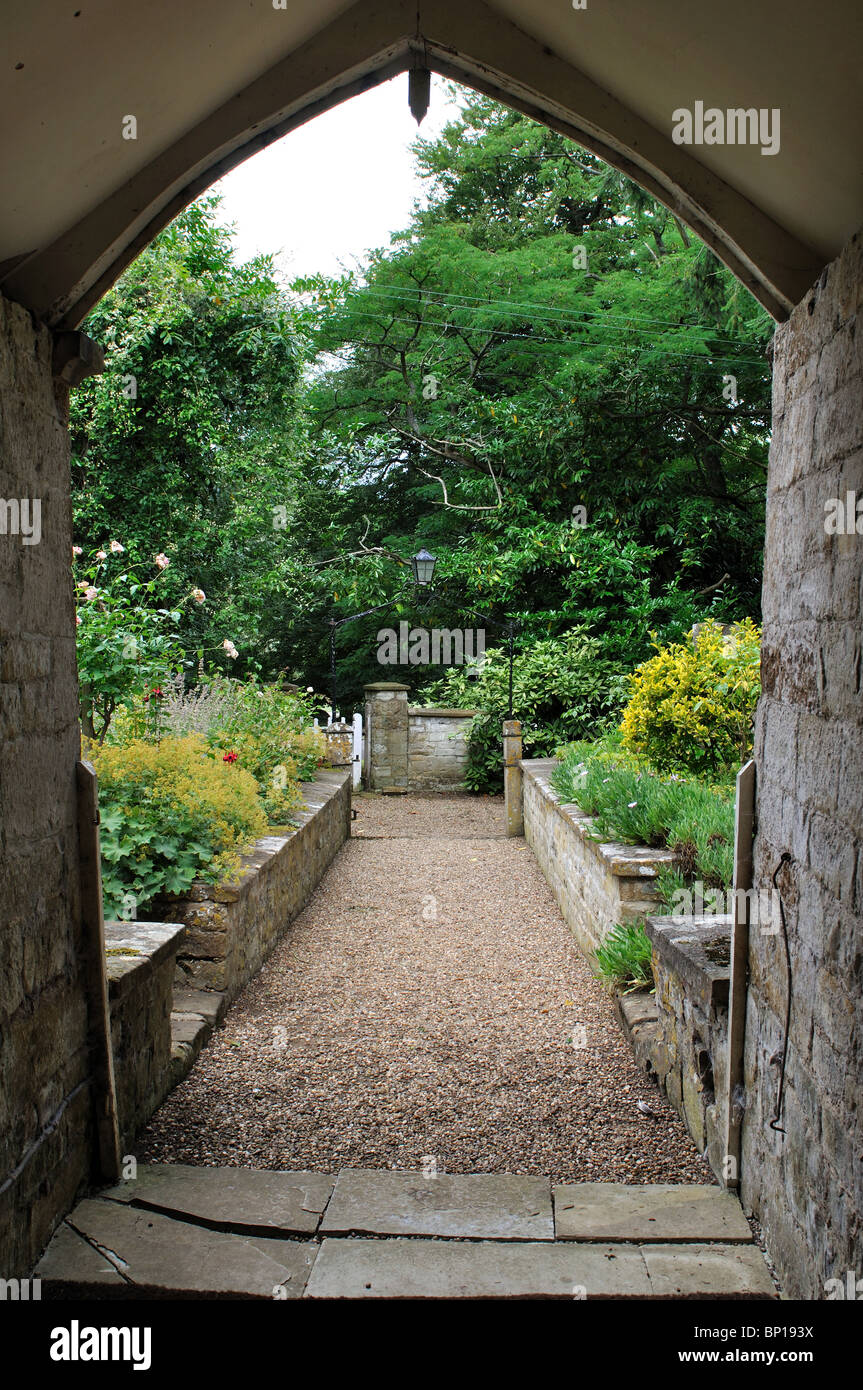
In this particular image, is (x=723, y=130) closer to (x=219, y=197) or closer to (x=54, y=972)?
(x=54, y=972)

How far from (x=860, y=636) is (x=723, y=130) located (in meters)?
1.22

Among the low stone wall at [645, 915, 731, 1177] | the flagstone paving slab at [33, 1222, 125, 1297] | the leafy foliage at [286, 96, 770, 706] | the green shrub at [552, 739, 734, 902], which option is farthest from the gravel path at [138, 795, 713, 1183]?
the leafy foliage at [286, 96, 770, 706]

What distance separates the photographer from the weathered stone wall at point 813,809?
1819 millimetres

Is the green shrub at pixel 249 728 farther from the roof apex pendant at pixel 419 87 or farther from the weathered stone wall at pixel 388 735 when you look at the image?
the roof apex pendant at pixel 419 87

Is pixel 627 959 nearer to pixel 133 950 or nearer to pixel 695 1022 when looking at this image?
pixel 695 1022

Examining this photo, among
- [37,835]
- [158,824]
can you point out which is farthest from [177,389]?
[37,835]

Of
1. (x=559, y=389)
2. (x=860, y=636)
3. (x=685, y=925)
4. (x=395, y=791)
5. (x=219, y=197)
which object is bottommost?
(x=395, y=791)

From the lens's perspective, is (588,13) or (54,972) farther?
(54,972)

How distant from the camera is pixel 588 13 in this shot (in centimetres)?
206

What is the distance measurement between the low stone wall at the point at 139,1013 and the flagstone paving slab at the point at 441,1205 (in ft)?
2.35

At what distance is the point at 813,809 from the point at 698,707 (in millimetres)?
3486

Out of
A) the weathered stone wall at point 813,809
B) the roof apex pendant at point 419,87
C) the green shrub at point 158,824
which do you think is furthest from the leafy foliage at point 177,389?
Answer: the weathered stone wall at point 813,809

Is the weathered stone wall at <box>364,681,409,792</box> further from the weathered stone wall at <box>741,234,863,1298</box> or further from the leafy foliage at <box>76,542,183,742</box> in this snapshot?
the weathered stone wall at <box>741,234,863,1298</box>
